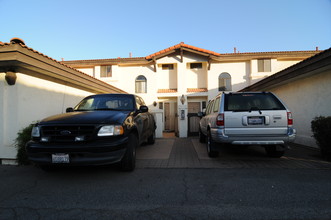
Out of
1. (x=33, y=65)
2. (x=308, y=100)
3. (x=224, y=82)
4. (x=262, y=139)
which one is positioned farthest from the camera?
(x=224, y=82)

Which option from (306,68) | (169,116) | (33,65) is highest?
(306,68)

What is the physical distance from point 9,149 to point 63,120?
2.70 metres

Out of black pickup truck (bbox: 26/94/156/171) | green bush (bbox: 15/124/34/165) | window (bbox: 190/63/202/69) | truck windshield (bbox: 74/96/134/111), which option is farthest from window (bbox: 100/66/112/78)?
black pickup truck (bbox: 26/94/156/171)

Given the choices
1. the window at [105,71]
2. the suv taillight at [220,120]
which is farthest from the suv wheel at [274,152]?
the window at [105,71]

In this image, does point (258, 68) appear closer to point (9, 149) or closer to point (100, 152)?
point (100, 152)

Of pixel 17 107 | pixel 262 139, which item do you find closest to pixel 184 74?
pixel 262 139

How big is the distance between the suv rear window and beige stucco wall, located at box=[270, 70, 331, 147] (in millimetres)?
2831

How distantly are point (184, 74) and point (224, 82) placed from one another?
3.05m

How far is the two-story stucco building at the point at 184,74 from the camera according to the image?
11.6 metres

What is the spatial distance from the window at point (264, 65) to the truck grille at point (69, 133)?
12407 millimetres

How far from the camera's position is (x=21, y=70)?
14.8 feet

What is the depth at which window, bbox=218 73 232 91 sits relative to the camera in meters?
11.9

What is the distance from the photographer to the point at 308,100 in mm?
6152

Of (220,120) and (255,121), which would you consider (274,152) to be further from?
(220,120)
